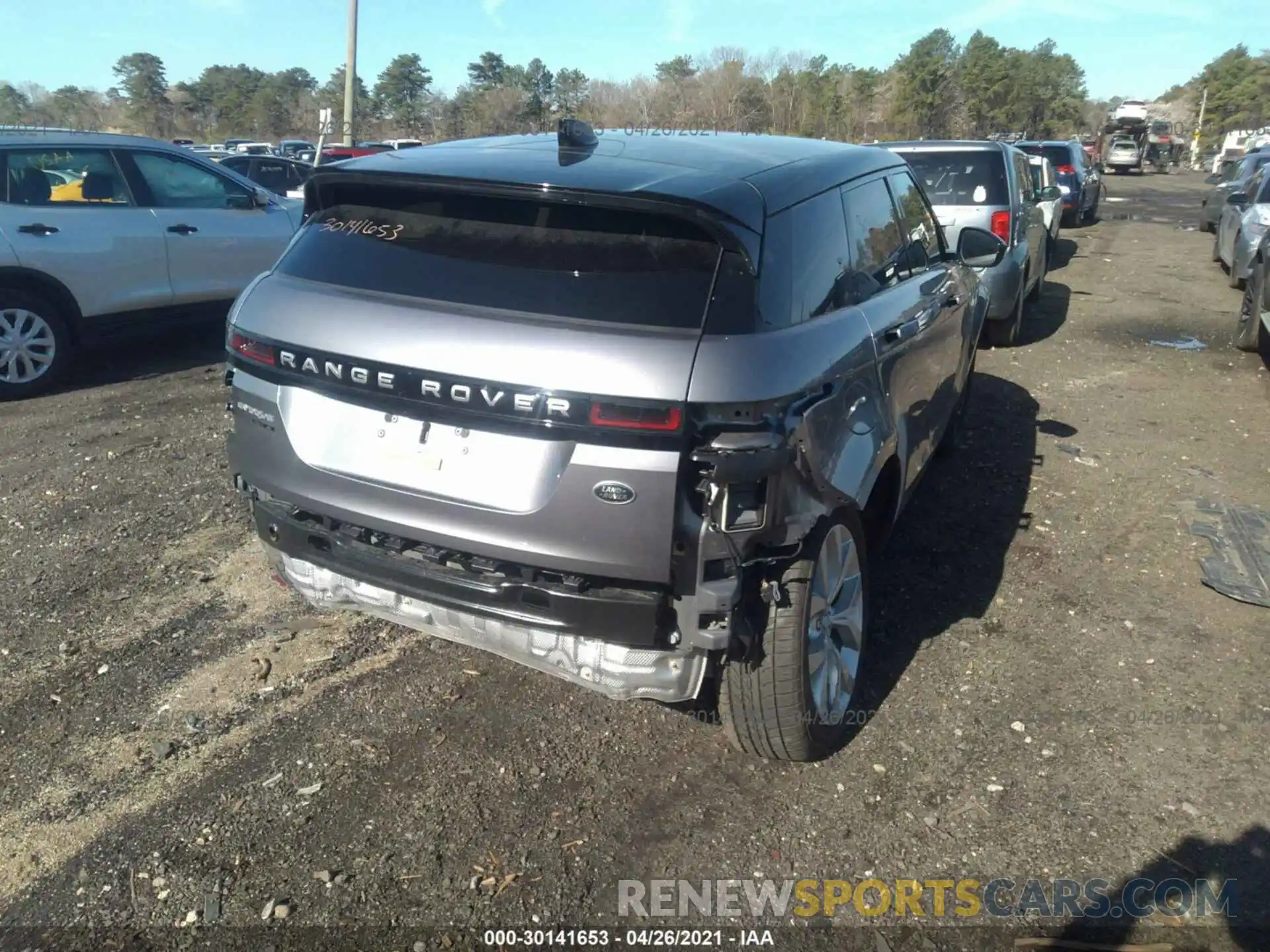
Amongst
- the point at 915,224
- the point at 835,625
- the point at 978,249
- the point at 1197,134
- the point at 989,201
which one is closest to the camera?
the point at 835,625

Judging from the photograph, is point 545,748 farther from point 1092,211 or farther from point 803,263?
point 1092,211

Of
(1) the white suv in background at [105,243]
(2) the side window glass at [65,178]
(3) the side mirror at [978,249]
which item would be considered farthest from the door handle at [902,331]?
(2) the side window glass at [65,178]

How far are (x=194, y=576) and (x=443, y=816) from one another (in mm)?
2064

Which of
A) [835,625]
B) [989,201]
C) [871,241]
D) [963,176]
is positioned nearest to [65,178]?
[871,241]

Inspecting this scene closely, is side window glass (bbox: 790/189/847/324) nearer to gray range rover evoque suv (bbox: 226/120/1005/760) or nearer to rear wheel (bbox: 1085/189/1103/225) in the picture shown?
gray range rover evoque suv (bbox: 226/120/1005/760)

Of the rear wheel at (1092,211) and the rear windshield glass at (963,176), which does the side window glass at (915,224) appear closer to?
the rear windshield glass at (963,176)

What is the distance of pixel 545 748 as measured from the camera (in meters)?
3.23

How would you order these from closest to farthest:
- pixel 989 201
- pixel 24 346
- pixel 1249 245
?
pixel 24 346
pixel 989 201
pixel 1249 245

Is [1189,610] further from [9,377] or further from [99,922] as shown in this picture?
[9,377]

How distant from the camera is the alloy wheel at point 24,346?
276 inches

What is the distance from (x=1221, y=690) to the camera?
11.8 ft

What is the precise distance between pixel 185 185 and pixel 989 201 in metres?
6.99

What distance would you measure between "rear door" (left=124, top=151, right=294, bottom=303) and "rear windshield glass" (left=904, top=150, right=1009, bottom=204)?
19.0 feet

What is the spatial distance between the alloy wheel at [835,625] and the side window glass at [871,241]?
2.80 ft
